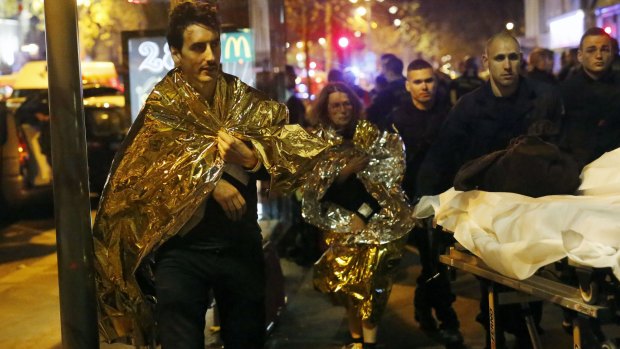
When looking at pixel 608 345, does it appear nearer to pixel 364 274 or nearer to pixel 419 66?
pixel 364 274

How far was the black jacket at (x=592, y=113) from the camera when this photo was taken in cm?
626

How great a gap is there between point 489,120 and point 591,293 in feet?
7.33

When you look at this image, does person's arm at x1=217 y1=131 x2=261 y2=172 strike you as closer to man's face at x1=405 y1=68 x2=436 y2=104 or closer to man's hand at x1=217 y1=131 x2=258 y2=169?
man's hand at x1=217 y1=131 x2=258 y2=169

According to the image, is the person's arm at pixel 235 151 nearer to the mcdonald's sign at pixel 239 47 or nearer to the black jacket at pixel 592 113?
the black jacket at pixel 592 113

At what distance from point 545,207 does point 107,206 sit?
198cm

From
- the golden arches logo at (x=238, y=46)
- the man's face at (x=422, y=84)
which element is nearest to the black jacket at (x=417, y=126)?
the man's face at (x=422, y=84)

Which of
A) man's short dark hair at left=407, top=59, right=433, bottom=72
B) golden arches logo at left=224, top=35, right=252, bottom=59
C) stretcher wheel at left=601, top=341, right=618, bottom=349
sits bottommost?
stretcher wheel at left=601, top=341, right=618, bottom=349

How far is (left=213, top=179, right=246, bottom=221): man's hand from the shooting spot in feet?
12.6

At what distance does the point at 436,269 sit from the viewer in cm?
634

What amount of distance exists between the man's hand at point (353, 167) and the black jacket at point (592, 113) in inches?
57.9

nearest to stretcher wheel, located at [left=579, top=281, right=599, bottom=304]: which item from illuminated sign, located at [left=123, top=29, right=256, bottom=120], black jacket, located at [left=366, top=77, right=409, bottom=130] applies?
illuminated sign, located at [left=123, top=29, right=256, bottom=120]

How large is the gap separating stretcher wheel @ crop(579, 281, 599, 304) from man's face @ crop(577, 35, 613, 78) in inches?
146

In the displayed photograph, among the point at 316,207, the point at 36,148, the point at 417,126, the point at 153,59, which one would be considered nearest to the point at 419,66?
the point at 417,126

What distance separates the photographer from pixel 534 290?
3.80 meters
